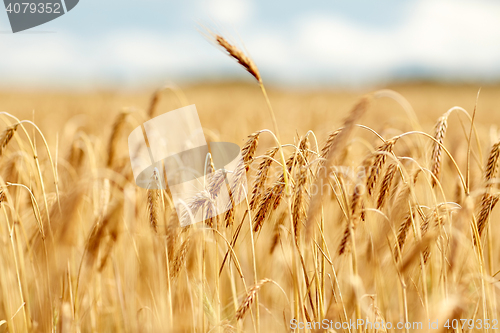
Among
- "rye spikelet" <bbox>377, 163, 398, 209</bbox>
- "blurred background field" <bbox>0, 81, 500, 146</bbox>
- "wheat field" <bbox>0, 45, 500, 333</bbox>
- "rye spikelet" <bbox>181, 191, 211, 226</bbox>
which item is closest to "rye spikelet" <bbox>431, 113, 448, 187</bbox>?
"wheat field" <bbox>0, 45, 500, 333</bbox>

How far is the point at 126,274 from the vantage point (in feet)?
6.15

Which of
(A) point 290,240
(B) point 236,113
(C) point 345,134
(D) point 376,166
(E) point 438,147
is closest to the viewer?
(C) point 345,134

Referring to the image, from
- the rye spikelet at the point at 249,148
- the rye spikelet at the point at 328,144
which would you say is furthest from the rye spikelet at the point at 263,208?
the rye spikelet at the point at 328,144

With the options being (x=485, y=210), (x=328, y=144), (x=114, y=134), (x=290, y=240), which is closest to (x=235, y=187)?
(x=328, y=144)

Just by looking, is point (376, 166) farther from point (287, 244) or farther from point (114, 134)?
point (114, 134)

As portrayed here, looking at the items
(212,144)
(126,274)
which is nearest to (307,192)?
(212,144)

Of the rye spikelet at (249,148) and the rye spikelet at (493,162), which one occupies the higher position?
the rye spikelet at (249,148)

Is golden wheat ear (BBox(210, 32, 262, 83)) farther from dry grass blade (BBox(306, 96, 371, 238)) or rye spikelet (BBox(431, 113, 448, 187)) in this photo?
rye spikelet (BBox(431, 113, 448, 187))

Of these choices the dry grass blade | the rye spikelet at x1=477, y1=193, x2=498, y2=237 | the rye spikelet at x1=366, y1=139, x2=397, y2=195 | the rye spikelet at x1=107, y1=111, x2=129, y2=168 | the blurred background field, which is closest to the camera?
the dry grass blade

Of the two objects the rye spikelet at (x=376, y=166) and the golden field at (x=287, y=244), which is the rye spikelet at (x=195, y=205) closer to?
the golden field at (x=287, y=244)

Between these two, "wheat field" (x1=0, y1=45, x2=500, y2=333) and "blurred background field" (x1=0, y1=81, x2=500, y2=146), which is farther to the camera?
"blurred background field" (x1=0, y1=81, x2=500, y2=146)

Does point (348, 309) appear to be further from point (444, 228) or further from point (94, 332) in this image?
point (94, 332)

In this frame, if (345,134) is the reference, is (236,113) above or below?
below

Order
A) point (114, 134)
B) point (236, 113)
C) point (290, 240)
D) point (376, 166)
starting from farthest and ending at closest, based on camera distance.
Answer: point (236, 113) < point (114, 134) < point (290, 240) < point (376, 166)
